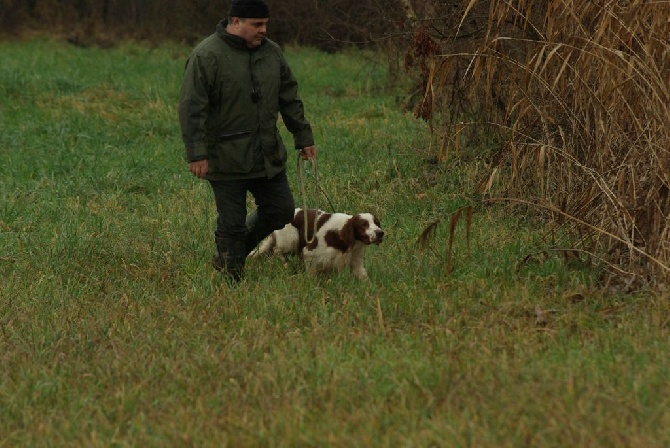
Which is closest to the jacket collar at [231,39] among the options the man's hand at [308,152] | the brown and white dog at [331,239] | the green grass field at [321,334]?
the man's hand at [308,152]

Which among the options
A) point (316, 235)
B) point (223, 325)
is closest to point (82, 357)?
point (223, 325)

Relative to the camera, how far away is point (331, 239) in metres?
7.46

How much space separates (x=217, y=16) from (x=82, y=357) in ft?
74.4

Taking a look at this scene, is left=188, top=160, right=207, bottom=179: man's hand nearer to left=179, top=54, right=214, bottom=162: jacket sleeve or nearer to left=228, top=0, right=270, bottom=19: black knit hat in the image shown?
left=179, top=54, right=214, bottom=162: jacket sleeve

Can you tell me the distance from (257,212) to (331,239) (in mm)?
515

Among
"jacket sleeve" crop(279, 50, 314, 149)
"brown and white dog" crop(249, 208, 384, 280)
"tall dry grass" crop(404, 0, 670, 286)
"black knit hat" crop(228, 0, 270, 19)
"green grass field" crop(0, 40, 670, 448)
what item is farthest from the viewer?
"brown and white dog" crop(249, 208, 384, 280)

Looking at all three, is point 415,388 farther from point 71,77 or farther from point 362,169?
point 71,77

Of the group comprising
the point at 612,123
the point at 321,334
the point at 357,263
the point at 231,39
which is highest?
the point at 231,39

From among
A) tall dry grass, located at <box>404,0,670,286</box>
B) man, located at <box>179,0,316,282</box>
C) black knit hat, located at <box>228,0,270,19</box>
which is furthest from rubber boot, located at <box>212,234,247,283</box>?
tall dry grass, located at <box>404,0,670,286</box>

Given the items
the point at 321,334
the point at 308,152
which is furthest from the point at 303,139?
the point at 321,334

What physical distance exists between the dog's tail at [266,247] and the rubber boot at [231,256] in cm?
60

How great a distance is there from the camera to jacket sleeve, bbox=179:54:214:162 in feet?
22.3

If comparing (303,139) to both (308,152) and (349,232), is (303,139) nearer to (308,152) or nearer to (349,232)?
(308,152)

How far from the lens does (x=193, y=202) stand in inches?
408
